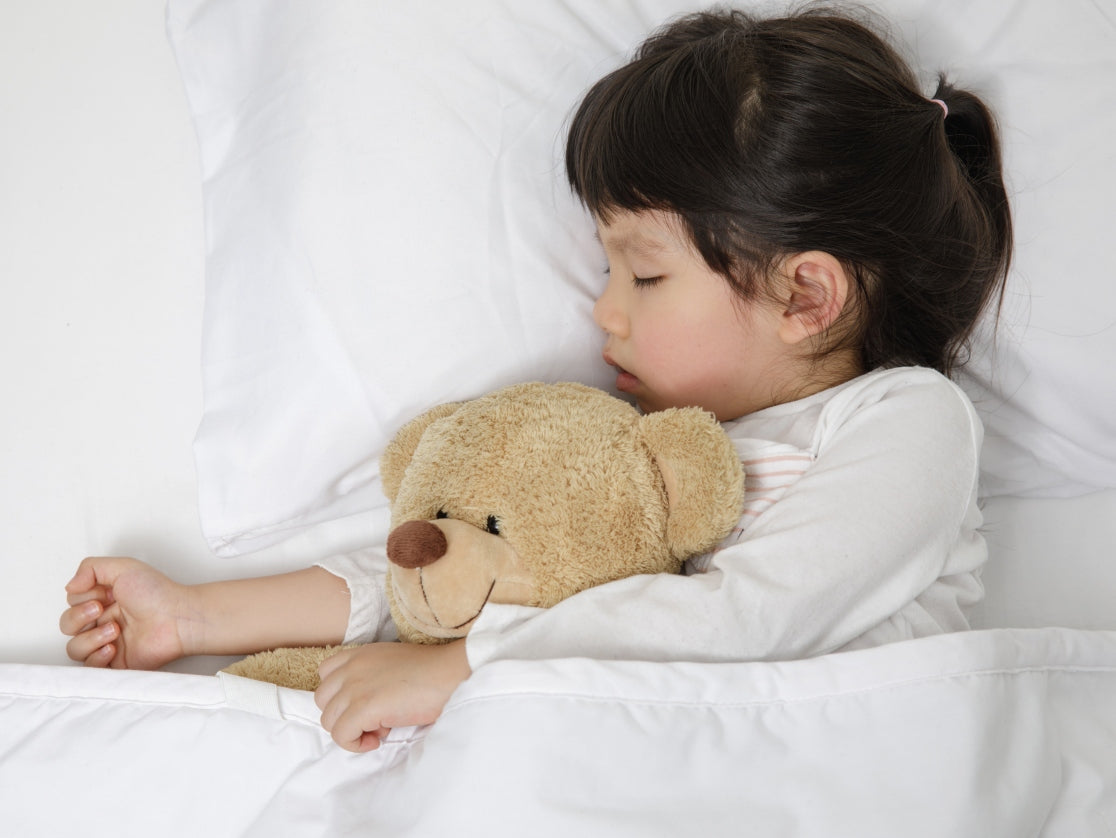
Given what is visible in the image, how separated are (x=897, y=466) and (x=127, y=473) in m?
0.80

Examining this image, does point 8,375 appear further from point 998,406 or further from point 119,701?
point 998,406

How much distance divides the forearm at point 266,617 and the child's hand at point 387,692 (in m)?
0.14

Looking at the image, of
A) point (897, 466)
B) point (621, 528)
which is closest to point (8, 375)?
point (621, 528)

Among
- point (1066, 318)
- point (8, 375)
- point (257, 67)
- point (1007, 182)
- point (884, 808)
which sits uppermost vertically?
point (257, 67)

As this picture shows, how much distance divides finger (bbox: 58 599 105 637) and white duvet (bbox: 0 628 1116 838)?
0.39ft

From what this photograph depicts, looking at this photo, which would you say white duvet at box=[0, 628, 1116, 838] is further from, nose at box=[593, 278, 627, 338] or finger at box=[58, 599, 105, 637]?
nose at box=[593, 278, 627, 338]

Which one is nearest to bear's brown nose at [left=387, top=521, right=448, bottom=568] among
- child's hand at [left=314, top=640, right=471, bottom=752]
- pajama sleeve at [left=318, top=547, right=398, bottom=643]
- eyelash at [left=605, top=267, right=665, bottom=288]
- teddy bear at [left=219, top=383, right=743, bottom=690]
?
teddy bear at [left=219, top=383, right=743, bottom=690]

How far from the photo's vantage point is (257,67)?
0.96 meters

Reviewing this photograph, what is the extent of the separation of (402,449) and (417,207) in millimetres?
244

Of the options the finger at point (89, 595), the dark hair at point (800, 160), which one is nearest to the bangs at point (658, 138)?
the dark hair at point (800, 160)

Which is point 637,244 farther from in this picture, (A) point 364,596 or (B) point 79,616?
(B) point 79,616

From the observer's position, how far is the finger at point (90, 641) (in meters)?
0.95

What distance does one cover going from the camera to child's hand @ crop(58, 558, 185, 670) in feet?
3.12

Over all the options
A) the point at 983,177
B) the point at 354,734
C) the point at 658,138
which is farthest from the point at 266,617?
the point at 983,177
